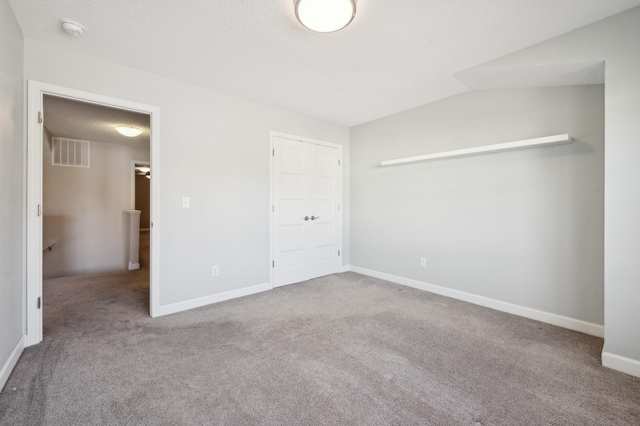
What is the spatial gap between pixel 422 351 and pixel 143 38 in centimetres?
339

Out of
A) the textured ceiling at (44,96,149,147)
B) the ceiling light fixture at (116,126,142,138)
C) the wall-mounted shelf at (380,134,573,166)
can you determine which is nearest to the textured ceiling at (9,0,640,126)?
the wall-mounted shelf at (380,134,573,166)

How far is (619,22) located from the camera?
1983mm

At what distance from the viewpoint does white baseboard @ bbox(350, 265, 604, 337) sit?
8.25 feet

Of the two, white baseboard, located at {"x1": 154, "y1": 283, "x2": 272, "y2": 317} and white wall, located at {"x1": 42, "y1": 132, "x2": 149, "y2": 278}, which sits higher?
white wall, located at {"x1": 42, "y1": 132, "x2": 149, "y2": 278}

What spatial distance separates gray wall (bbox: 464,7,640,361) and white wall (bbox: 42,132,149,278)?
22.8 feet

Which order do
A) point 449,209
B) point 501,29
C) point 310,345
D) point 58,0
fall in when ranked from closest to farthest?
point 58,0
point 501,29
point 310,345
point 449,209

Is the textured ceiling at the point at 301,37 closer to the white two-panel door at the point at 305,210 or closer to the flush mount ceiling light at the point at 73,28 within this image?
the flush mount ceiling light at the point at 73,28

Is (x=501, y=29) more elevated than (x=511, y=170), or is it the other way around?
(x=501, y=29)

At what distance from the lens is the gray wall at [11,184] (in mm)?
1783

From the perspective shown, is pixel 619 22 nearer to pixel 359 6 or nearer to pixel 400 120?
pixel 359 6

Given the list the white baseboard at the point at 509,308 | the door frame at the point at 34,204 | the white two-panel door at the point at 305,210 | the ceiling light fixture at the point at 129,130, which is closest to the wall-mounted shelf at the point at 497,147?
the white two-panel door at the point at 305,210

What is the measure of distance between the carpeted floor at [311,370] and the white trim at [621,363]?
0.07 m

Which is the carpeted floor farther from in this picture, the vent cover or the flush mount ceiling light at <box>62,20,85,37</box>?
the vent cover

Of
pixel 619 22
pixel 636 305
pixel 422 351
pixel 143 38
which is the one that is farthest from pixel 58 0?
pixel 636 305
